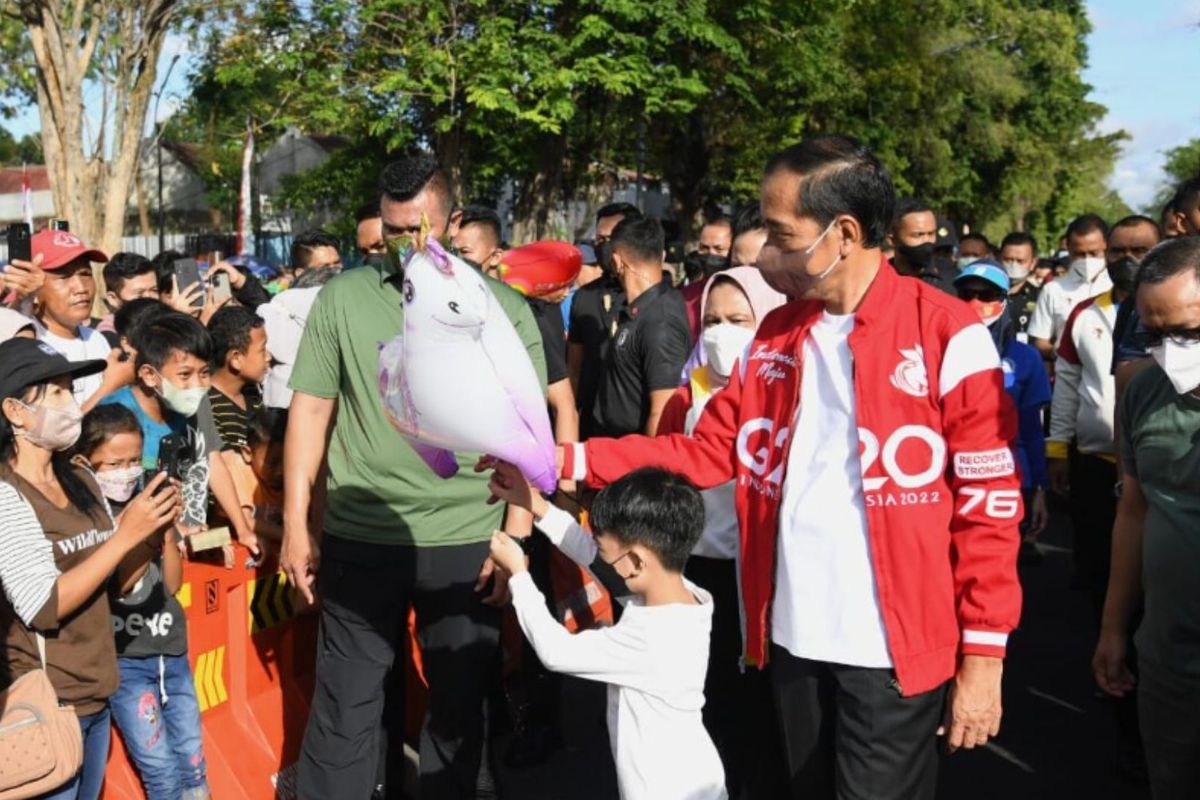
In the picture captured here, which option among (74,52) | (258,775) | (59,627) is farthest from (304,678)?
(74,52)

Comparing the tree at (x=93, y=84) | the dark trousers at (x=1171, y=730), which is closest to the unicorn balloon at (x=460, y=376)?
the dark trousers at (x=1171, y=730)

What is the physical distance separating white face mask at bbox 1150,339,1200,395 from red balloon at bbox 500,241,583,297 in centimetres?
413

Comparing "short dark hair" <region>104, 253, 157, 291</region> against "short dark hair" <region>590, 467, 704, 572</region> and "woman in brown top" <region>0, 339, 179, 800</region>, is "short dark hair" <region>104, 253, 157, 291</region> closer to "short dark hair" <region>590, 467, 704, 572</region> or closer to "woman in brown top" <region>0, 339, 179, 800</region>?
"woman in brown top" <region>0, 339, 179, 800</region>

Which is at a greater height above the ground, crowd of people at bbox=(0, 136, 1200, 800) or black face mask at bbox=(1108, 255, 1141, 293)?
black face mask at bbox=(1108, 255, 1141, 293)

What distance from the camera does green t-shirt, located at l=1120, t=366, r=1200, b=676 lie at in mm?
3359

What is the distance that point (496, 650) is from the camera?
14.4 ft

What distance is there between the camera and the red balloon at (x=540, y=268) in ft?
23.4

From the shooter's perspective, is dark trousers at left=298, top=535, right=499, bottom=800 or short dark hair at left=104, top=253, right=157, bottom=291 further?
short dark hair at left=104, top=253, right=157, bottom=291

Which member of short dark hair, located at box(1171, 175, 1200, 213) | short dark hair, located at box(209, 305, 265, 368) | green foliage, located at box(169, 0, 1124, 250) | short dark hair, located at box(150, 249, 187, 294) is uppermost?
green foliage, located at box(169, 0, 1124, 250)

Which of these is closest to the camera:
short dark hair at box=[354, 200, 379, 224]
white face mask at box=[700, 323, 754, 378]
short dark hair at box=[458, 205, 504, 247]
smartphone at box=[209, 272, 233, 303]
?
white face mask at box=[700, 323, 754, 378]

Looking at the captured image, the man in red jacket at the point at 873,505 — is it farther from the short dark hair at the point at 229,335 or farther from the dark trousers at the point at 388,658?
the short dark hair at the point at 229,335

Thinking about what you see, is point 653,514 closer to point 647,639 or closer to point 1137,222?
point 647,639

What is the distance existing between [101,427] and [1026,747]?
4.07 meters

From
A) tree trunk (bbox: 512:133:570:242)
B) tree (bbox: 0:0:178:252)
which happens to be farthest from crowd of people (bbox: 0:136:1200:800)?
tree trunk (bbox: 512:133:570:242)
